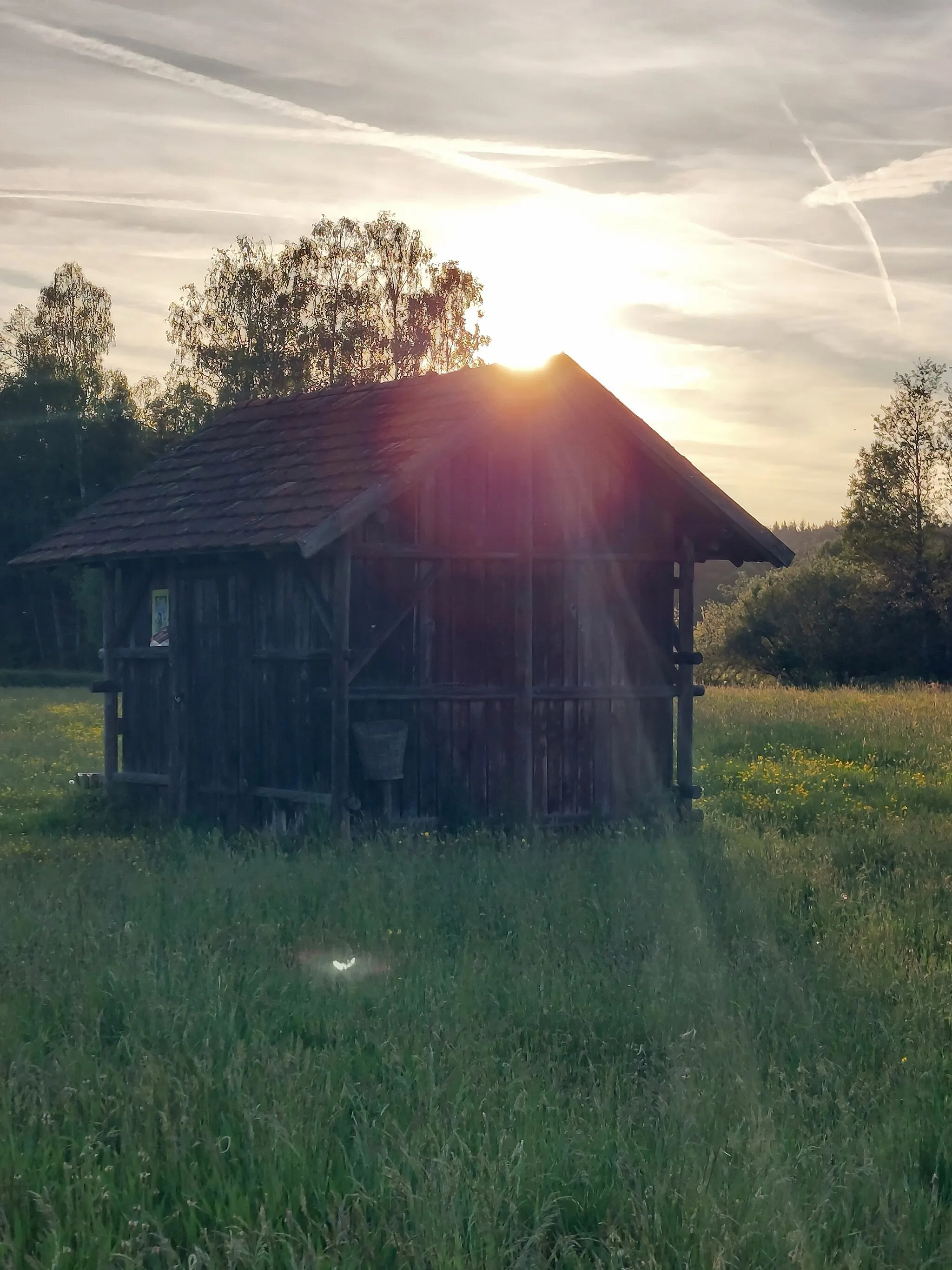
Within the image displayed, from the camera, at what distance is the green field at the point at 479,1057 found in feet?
13.5

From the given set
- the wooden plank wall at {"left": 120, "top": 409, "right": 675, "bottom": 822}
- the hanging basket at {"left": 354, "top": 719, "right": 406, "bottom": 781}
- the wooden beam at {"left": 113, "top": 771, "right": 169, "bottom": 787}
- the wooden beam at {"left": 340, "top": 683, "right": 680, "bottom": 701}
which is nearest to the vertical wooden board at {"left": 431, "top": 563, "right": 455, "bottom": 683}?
the wooden plank wall at {"left": 120, "top": 409, "right": 675, "bottom": 822}

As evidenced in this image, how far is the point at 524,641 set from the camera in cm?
1323

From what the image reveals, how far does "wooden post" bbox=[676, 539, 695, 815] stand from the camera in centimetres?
1426

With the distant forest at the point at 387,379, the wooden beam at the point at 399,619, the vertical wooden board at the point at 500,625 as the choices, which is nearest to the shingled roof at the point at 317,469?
the wooden beam at the point at 399,619

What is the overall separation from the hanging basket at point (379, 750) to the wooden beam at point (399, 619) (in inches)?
19.1

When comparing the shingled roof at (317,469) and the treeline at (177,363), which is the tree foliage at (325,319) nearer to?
the treeline at (177,363)

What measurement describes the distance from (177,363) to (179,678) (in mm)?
36198

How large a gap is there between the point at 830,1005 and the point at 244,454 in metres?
10.6

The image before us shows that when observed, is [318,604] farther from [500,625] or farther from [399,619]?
[500,625]

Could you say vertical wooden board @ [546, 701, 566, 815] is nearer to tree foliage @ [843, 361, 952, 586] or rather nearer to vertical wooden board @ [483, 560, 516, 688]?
vertical wooden board @ [483, 560, 516, 688]

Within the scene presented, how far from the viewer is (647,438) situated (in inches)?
529

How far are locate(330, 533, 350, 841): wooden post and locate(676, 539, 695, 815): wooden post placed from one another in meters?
3.88

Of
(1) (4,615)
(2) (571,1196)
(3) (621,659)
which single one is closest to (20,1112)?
(2) (571,1196)

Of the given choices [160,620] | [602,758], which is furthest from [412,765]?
[160,620]
